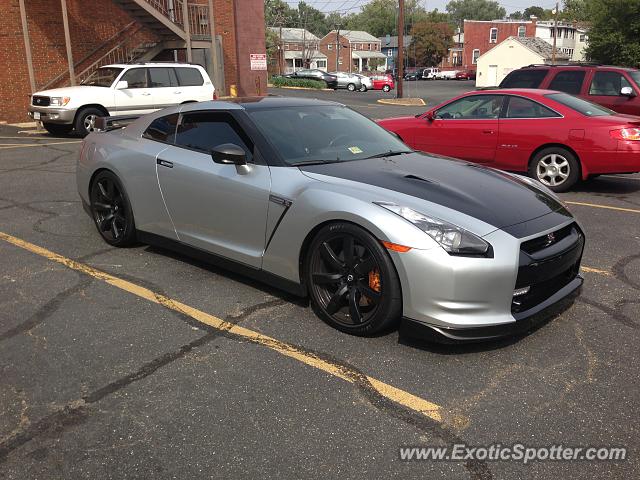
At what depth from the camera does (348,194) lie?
143 inches

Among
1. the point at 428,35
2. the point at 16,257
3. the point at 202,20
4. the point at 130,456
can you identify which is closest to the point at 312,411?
the point at 130,456

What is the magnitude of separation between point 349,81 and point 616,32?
18.2m

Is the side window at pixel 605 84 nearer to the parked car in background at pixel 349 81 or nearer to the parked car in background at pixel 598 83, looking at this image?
the parked car in background at pixel 598 83

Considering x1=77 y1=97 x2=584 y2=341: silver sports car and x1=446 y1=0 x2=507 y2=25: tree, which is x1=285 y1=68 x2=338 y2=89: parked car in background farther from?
x1=446 y1=0 x2=507 y2=25: tree

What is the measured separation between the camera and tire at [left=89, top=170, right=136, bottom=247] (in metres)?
5.27

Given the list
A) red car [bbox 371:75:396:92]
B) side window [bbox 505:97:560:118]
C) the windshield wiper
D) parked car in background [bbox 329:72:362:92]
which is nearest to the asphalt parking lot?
the windshield wiper

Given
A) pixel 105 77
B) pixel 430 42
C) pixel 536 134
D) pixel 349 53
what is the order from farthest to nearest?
pixel 349 53, pixel 430 42, pixel 105 77, pixel 536 134

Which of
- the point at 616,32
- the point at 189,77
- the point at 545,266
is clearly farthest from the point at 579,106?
the point at 616,32

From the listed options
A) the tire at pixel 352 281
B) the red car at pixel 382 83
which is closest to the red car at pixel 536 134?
the tire at pixel 352 281

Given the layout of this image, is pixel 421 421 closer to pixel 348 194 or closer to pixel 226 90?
pixel 348 194

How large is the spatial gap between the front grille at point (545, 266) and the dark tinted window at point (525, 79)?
8045 millimetres

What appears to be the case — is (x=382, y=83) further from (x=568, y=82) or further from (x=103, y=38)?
(x=568, y=82)

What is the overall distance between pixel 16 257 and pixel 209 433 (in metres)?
3.51

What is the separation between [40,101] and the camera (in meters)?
14.1
